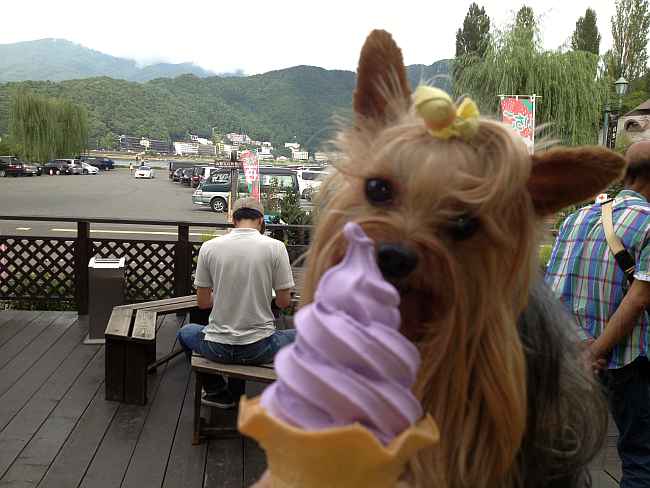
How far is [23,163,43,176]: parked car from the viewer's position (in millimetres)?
45031

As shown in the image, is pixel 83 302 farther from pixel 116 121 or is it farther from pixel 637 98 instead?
pixel 116 121

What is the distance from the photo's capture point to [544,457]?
39.8 inches

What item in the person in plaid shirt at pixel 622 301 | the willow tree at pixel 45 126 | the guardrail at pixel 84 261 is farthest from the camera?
the willow tree at pixel 45 126

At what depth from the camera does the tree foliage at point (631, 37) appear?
41.5m

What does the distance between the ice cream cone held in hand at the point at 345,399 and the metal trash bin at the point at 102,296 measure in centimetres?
510

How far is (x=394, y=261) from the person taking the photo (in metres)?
0.74

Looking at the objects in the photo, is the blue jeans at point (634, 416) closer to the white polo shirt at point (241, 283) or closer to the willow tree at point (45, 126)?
the white polo shirt at point (241, 283)

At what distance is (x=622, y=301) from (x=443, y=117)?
62.8 inches

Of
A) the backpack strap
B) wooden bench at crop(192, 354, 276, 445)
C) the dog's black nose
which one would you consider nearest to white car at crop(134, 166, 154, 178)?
wooden bench at crop(192, 354, 276, 445)

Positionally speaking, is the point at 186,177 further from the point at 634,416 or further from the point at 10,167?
the point at 634,416

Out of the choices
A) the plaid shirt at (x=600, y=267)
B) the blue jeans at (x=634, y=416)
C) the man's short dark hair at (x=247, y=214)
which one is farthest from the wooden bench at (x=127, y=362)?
the blue jeans at (x=634, y=416)

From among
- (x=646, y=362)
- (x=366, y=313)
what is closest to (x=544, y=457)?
(x=366, y=313)

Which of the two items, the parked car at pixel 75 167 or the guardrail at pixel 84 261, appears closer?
the guardrail at pixel 84 261

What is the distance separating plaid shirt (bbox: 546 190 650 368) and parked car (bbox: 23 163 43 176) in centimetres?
4954
